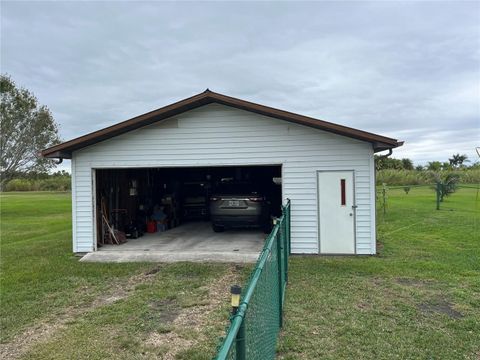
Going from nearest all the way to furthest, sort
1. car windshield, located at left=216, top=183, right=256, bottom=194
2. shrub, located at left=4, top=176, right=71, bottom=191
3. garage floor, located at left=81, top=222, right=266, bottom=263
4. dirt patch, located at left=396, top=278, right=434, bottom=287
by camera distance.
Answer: dirt patch, located at left=396, top=278, right=434, bottom=287 → garage floor, located at left=81, top=222, right=266, bottom=263 → car windshield, located at left=216, top=183, right=256, bottom=194 → shrub, located at left=4, top=176, right=71, bottom=191

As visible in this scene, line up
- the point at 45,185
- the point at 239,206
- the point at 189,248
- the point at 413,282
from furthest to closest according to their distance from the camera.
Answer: the point at 45,185
the point at 239,206
the point at 189,248
the point at 413,282

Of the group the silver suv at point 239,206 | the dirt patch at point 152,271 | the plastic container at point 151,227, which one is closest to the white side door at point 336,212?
the silver suv at point 239,206

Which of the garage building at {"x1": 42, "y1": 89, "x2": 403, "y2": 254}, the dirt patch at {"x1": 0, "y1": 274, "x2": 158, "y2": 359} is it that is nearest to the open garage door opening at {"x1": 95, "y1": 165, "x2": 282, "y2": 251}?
the garage building at {"x1": 42, "y1": 89, "x2": 403, "y2": 254}

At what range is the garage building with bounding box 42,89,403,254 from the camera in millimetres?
8836

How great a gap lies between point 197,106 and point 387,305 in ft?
19.8

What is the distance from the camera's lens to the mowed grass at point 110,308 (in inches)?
165

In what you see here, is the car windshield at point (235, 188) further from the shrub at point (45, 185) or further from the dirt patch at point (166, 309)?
the shrub at point (45, 185)

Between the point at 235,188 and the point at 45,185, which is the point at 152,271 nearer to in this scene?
the point at 235,188

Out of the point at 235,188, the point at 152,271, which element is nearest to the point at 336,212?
the point at 235,188

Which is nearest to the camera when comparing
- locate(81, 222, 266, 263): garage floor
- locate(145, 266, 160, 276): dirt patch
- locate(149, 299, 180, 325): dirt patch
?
locate(149, 299, 180, 325): dirt patch

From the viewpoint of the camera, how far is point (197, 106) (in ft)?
30.4

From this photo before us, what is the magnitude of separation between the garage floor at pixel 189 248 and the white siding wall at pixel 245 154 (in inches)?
37.7

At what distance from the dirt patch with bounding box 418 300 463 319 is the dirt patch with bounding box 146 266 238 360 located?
275 centimetres

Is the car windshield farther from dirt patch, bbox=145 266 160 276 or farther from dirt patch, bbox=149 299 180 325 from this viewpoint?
dirt patch, bbox=149 299 180 325
